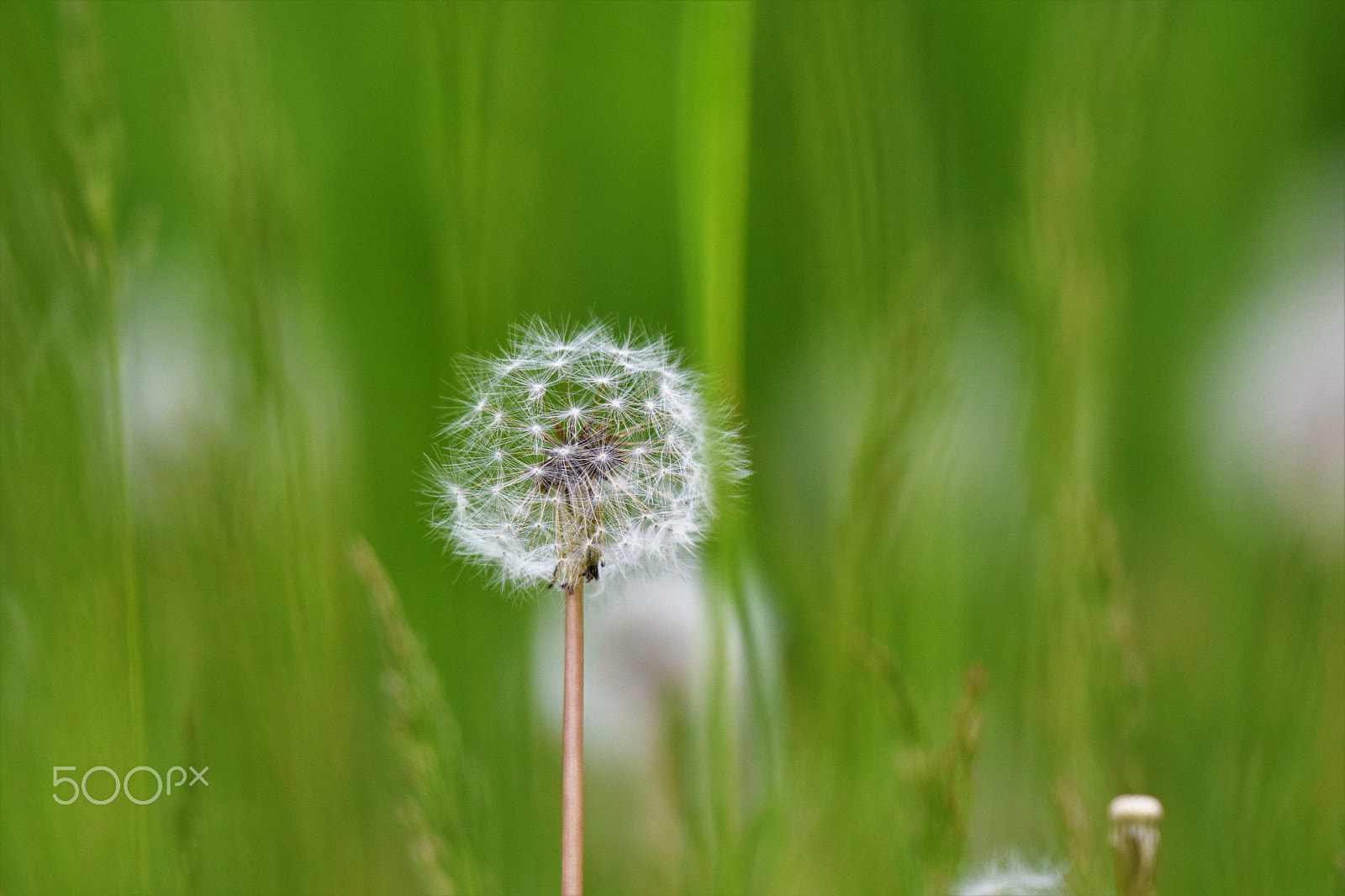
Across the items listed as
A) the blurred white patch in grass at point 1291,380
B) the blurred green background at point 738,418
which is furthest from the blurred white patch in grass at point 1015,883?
the blurred white patch in grass at point 1291,380

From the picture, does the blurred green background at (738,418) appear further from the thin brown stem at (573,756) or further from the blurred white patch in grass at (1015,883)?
the thin brown stem at (573,756)

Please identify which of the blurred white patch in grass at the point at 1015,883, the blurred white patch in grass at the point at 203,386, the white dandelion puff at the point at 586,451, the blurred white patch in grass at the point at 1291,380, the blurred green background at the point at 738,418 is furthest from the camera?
the blurred white patch in grass at the point at 1291,380

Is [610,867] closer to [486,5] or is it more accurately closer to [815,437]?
[815,437]

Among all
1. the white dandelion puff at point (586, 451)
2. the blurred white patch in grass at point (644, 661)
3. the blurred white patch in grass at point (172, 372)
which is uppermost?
the blurred white patch in grass at point (172, 372)

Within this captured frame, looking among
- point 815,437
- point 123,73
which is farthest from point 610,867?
point 123,73

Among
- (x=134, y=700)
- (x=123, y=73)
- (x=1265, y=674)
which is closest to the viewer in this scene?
(x=134, y=700)

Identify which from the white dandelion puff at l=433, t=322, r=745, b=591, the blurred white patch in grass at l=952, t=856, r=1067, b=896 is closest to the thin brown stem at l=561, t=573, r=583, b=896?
the white dandelion puff at l=433, t=322, r=745, b=591
